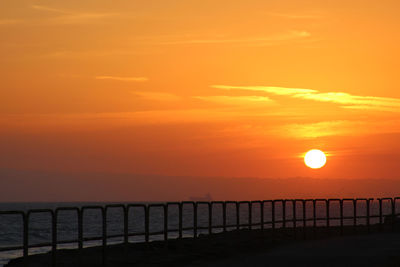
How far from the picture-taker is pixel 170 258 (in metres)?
21.7

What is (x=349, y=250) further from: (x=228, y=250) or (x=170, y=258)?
(x=170, y=258)

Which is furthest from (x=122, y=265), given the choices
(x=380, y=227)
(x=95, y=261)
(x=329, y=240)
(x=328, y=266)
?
(x=380, y=227)

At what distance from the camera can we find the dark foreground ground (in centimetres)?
2056

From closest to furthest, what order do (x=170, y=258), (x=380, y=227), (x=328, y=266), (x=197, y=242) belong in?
(x=328, y=266) → (x=170, y=258) → (x=197, y=242) → (x=380, y=227)

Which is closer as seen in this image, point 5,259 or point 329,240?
point 329,240

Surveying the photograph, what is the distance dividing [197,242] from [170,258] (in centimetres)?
418

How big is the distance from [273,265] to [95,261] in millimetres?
4169

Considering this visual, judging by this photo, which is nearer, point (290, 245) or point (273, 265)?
point (273, 265)

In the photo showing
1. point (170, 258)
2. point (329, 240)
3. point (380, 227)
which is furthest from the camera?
point (380, 227)

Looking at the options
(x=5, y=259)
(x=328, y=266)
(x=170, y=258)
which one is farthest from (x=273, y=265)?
(x=5, y=259)

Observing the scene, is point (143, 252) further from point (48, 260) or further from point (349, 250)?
point (349, 250)

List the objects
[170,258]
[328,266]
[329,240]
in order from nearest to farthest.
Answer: [328,266] → [170,258] → [329,240]

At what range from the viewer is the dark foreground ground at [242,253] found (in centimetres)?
2056

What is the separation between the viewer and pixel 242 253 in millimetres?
23531
